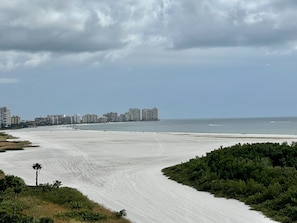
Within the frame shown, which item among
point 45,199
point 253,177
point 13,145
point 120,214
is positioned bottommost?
point 45,199

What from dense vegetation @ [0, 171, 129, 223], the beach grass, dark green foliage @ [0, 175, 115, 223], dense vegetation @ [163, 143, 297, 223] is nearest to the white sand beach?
dense vegetation @ [163, 143, 297, 223]

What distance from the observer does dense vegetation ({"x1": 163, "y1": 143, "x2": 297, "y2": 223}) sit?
15.1 meters

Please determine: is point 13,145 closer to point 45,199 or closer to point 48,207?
point 45,199

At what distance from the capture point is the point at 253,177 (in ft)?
63.0

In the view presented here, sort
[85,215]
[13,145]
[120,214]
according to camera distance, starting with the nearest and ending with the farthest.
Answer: [120,214] < [85,215] < [13,145]

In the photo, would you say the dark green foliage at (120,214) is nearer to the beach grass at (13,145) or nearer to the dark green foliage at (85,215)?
the dark green foliage at (85,215)

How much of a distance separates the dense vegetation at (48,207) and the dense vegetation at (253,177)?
5.14 m

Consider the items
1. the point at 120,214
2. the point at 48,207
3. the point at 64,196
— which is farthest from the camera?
A: the point at 64,196

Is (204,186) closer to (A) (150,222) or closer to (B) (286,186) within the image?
(B) (286,186)

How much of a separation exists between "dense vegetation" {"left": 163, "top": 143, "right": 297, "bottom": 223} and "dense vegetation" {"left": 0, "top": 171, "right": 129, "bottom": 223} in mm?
5142

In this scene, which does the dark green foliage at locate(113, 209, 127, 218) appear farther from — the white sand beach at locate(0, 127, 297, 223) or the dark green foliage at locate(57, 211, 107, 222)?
the dark green foliage at locate(57, 211, 107, 222)

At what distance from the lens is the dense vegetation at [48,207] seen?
12945 mm

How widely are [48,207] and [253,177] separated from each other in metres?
8.89

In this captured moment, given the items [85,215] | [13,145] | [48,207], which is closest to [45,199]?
[48,207]
